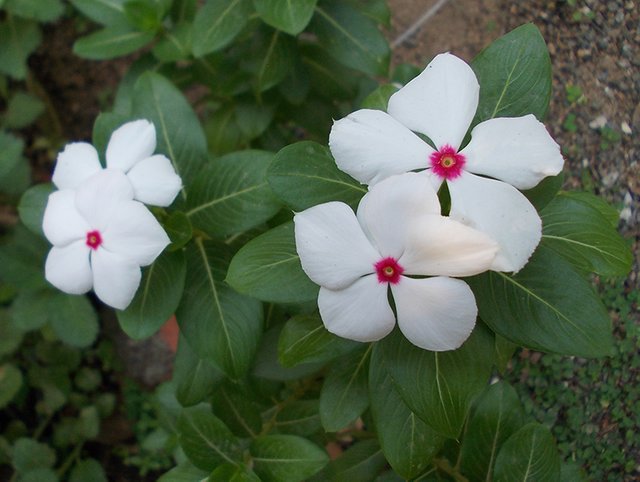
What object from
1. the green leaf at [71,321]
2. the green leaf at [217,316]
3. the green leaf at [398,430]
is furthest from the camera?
the green leaf at [71,321]

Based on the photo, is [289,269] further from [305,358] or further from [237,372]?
[237,372]

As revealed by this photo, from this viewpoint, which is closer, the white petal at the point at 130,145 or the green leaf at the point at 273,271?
the green leaf at the point at 273,271

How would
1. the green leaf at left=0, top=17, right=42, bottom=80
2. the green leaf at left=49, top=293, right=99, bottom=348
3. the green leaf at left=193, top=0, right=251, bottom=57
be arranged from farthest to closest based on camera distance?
the green leaf at left=0, top=17, right=42, bottom=80, the green leaf at left=49, top=293, right=99, bottom=348, the green leaf at left=193, top=0, right=251, bottom=57

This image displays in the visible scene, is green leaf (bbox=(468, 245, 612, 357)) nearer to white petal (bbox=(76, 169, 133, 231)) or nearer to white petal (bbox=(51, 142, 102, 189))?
white petal (bbox=(76, 169, 133, 231))

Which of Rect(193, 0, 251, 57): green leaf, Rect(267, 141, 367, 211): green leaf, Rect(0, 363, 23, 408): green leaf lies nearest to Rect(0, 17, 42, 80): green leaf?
Rect(0, 363, 23, 408): green leaf

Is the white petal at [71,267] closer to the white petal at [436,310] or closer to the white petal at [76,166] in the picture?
the white petal at [76,166]

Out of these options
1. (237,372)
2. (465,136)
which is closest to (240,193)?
(237,372)

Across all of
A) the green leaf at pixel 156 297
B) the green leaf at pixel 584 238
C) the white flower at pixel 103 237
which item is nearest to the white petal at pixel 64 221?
the white flower at pixel 103 237
